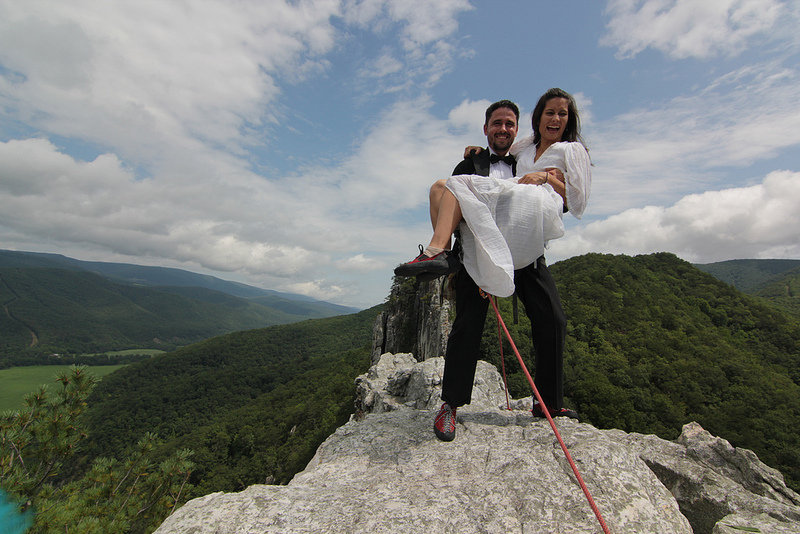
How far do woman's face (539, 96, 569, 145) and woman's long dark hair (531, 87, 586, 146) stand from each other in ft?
0.15

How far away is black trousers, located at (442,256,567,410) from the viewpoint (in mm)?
3090

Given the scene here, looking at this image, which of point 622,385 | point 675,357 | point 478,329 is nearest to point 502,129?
point 478,329

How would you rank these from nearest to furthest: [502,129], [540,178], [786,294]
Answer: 1. [540,178]
2. [502,129]
3. [786,294]

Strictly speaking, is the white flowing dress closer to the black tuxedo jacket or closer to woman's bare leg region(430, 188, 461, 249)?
woman's bare leg region(430, 188, 461, 249)

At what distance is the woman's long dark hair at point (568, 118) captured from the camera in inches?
130

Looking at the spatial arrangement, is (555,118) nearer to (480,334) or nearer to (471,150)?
(471,150)

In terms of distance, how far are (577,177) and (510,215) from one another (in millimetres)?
789

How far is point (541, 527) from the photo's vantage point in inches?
77.3

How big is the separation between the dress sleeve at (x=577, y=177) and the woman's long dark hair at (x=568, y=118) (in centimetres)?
38

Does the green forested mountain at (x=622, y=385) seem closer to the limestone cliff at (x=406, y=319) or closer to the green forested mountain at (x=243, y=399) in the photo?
the green forested mountain at (x=243, y=399)

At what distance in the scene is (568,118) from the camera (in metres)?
3.36

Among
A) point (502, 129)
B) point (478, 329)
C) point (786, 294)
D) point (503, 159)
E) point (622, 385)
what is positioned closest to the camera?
point (478, 329)

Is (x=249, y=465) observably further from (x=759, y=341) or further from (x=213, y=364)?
(x=213, y=364)

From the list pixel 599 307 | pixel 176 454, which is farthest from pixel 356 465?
pixel 599 307
